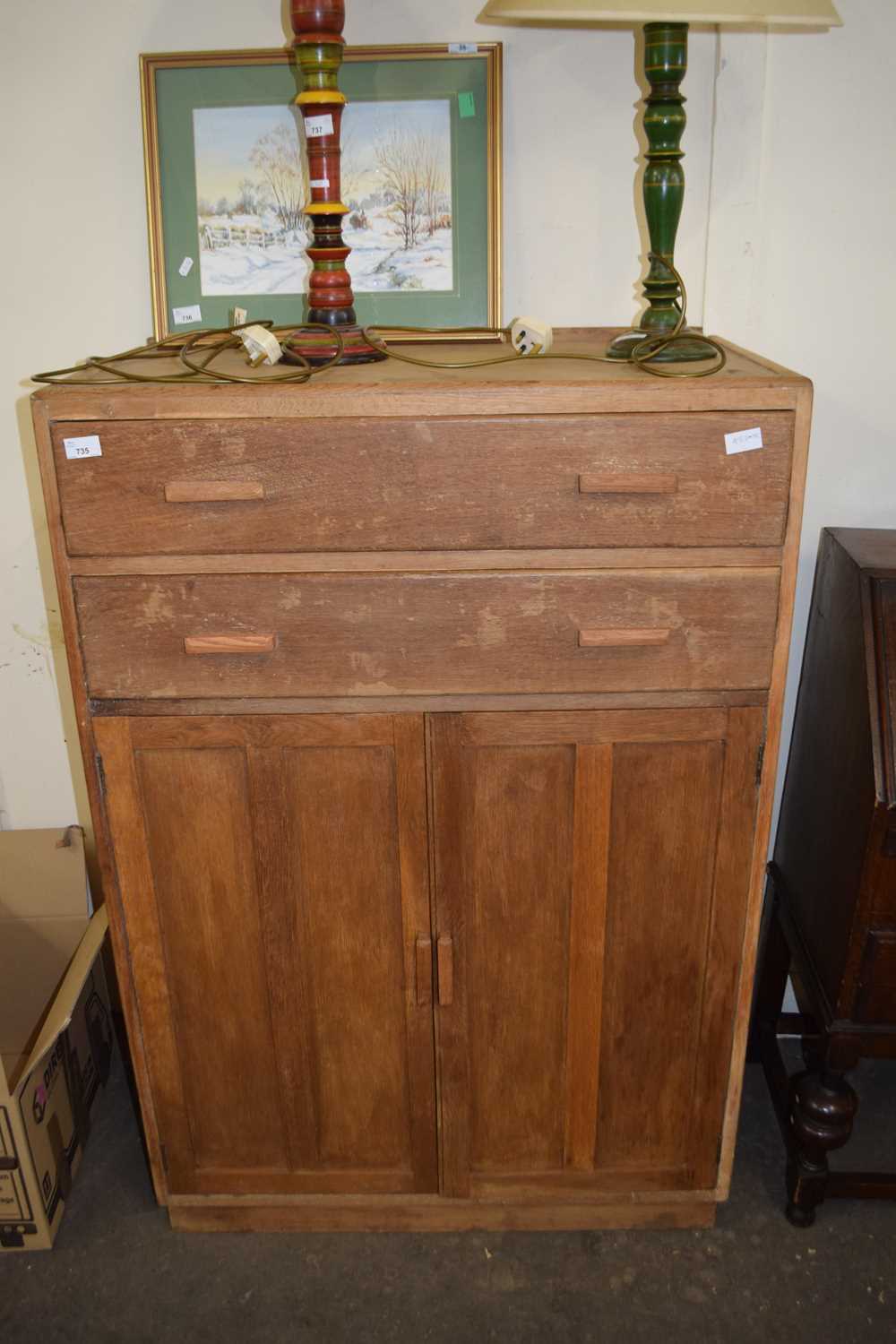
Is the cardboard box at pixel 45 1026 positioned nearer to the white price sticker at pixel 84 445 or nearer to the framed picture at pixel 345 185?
the white price sticker at pixel 84 445

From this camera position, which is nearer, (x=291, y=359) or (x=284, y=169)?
(x=291, y=359)

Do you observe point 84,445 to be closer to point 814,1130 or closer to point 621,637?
point 621,637

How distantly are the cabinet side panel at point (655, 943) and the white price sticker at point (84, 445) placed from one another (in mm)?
796

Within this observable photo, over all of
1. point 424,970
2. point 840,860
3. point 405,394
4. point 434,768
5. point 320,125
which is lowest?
point 424,970

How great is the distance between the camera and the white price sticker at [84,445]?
1321 mm

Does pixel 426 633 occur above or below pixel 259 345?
below

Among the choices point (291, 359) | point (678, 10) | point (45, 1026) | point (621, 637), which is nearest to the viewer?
point (678, 10)

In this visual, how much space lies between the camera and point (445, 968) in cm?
157

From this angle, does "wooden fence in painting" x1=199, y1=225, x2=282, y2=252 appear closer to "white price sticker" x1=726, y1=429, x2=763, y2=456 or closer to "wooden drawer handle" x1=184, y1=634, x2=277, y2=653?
"wooden drawer handle" x1=184, y1=634, x2=277, y2=653

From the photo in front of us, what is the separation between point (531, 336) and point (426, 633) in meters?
0.49

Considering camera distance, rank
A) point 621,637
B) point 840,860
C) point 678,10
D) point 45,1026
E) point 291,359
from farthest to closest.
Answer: point 45,1026, point 840,860, point 291,359, point 621,637, point 678,10

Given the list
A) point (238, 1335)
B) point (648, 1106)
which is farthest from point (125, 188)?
point (238, 1335)

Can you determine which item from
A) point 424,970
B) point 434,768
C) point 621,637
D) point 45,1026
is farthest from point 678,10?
point 45,1026

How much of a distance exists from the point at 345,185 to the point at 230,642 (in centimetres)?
83
